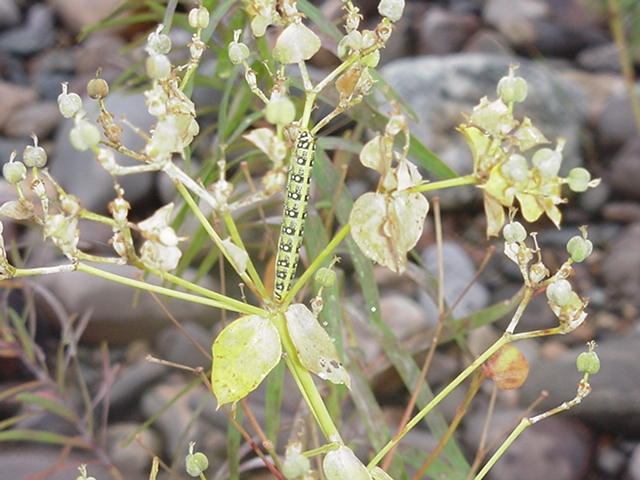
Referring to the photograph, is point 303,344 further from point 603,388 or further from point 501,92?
point 603,388

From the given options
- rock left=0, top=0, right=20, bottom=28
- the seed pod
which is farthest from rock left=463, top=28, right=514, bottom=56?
the seed pod

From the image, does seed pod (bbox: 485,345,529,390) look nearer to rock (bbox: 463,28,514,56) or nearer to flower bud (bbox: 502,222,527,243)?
flower bud (bbox: 502,222,527,243)

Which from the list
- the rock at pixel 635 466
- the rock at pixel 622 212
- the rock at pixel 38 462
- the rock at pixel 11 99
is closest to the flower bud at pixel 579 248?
the rock at pixel 38 462

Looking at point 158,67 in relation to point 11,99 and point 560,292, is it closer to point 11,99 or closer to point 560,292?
point 560,292

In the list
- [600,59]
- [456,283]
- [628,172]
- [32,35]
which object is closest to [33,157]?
[456,283]

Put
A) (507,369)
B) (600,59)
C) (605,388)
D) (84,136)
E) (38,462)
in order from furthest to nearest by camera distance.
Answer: (600,59), (605,388), (38,462), (507,369), (84,136)

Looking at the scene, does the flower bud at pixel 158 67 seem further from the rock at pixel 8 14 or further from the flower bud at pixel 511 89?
the rock at pixel 8 14

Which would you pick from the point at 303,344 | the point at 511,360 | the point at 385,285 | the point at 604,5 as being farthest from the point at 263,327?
the point at 604,5
